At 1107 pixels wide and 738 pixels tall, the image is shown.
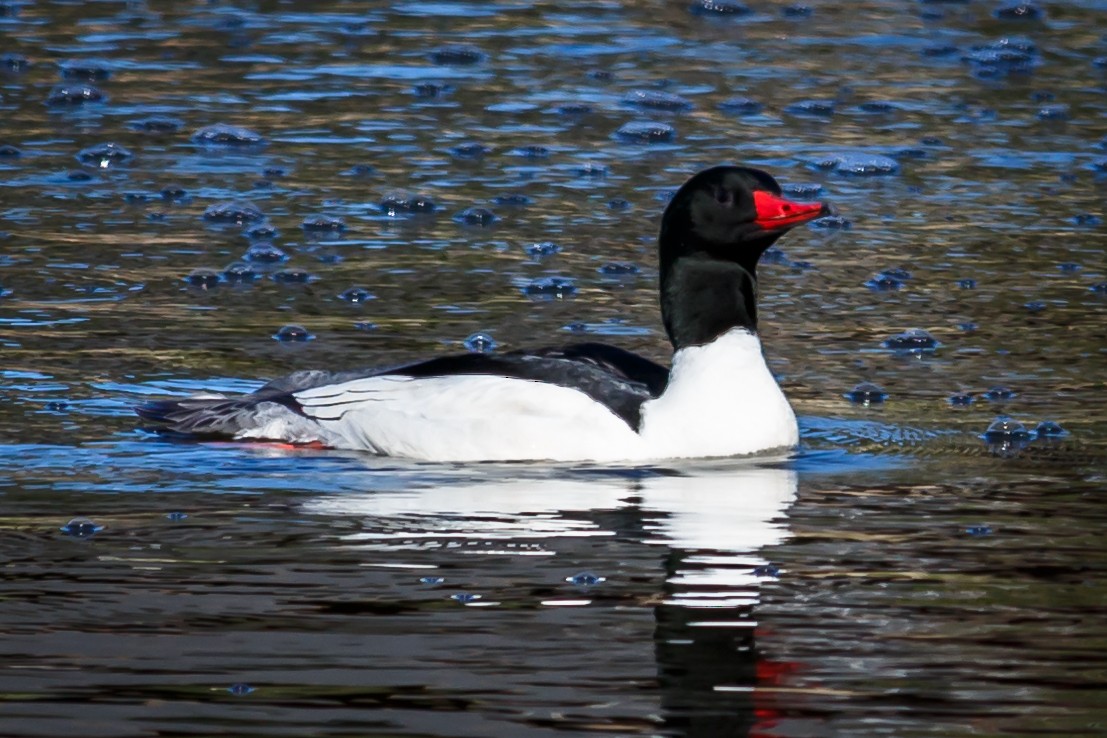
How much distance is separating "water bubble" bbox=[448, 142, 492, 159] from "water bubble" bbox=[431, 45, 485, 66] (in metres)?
2.70

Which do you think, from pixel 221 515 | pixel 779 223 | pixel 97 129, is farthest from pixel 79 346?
pixel 97 129

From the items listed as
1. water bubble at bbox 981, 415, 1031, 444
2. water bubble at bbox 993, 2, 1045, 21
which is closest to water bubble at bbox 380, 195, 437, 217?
water bubble at bbox 981, 415, 1031, 444

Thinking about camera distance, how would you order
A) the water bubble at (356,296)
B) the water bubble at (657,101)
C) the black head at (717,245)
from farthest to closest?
the water bubble at (657,101) → the water bubble at (356,296) → the black head at (717,245)

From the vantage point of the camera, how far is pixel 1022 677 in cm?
519

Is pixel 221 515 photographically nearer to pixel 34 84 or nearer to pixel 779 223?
pixel 779 223

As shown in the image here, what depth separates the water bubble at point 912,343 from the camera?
957 centimetres

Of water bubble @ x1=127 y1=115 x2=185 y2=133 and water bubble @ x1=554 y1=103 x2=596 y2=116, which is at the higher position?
water bubble @ x1=554 y1=103 x2=596 y2=116

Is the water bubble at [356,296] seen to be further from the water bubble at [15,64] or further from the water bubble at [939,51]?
the water bubble at [939,51]

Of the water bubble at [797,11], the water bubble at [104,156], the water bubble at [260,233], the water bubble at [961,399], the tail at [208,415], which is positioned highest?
the water bubble at [797,11]

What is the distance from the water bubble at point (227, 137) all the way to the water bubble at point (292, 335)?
14.0 feet

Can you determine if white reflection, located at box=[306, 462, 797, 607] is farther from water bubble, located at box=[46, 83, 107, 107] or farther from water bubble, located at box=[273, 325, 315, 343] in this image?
water bubble, located at box=[46, 83, 107, 107]

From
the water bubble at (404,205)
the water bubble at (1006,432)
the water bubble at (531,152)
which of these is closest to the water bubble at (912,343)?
the water bubble at (1006,432)

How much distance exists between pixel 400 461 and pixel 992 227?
4876 millimetres

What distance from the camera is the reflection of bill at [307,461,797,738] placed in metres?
5.13
